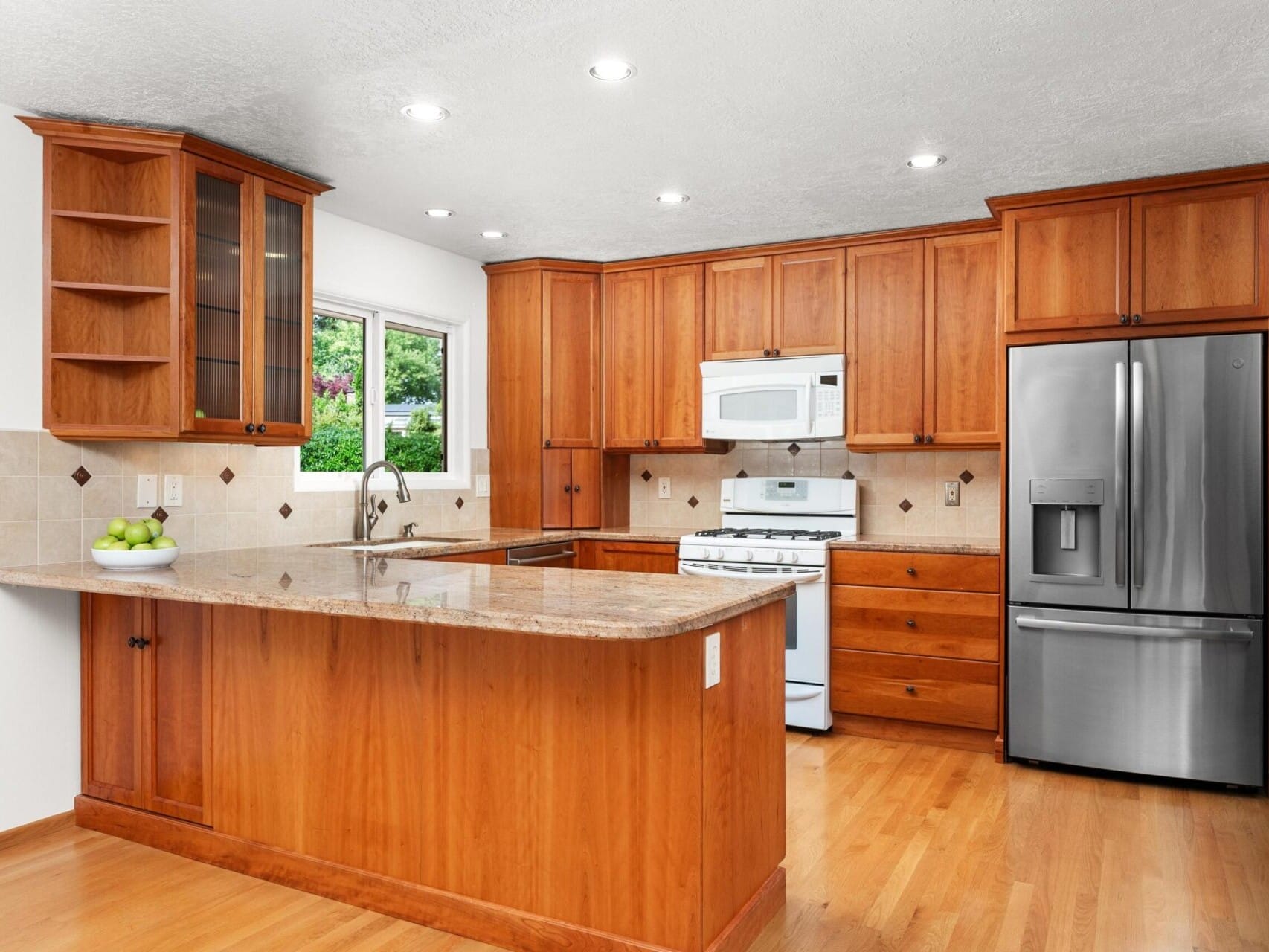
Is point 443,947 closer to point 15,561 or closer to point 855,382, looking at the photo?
point 15,561

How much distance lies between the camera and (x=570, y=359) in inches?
197

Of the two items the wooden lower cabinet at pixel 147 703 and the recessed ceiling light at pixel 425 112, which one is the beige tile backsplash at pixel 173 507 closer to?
the wooden lower cabinet at pixel 147 703

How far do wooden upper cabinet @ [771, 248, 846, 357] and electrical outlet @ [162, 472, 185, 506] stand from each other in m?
2.74

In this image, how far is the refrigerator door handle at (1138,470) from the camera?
3.52 metres

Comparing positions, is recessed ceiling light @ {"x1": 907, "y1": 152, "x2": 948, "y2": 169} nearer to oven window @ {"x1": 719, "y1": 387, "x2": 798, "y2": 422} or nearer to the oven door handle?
oven window @ {"x1": 719, "y1": 387, "x2": 798, "y2": 422}

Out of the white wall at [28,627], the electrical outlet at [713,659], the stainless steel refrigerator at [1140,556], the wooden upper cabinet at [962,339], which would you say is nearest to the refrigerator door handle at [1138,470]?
the stainless steel refrigerator at [1140,556]

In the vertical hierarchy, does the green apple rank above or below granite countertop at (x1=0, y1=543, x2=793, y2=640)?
above

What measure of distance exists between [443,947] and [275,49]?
7.76 feet

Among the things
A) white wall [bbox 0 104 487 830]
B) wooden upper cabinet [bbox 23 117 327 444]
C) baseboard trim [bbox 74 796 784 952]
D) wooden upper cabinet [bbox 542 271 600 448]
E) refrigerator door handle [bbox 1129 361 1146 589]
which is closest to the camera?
baseboard trim [bbox 74 796 784 952]

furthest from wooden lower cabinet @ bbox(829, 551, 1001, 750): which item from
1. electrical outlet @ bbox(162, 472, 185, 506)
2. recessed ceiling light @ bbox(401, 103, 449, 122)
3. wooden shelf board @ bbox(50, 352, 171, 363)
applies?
A: wooden shelf board @ bbox(50, 352, 171, 363)

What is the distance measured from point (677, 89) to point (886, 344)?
2009mm

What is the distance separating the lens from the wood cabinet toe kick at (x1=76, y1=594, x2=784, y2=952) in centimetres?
211

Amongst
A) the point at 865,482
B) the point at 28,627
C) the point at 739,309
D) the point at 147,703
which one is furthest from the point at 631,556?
the point at 28,627

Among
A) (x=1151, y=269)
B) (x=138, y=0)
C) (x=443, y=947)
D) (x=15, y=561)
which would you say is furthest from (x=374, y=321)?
(x=1151, y=269)
